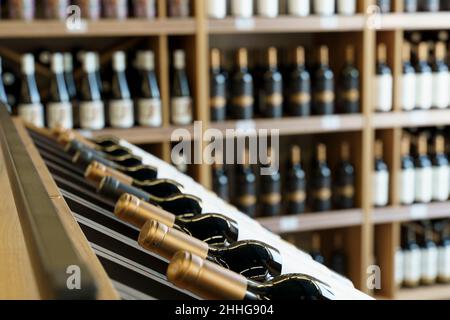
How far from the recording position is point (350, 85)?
8.45ft

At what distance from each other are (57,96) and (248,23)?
694mm

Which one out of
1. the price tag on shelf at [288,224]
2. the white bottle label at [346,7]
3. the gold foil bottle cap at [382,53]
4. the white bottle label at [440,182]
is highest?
the white bottle label at [346,7]

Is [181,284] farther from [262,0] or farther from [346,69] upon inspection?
[346,69]

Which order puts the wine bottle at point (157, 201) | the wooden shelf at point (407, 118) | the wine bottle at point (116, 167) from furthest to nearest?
the wooden shelf at point (407, 118), the wine bottle at point (116, 167), the wine bottle at point (157, 201)

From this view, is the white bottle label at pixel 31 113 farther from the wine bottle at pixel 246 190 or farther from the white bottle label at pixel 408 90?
the white bottle label at pixel 408 90

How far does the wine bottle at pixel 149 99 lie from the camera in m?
2.34

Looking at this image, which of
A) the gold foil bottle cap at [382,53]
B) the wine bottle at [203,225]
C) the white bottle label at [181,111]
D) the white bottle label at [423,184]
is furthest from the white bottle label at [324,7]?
the wine bottle at [203,225]

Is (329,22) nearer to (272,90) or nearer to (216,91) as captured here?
(272,90)

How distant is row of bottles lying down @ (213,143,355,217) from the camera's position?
2.60m

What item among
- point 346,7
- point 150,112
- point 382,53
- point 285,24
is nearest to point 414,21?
point 382,53

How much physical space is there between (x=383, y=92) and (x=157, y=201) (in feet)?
6.28

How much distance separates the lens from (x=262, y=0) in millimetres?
2438

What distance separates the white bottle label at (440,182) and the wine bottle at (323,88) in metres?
0.49

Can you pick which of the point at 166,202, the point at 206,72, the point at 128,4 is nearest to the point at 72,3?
the point at 128,4
